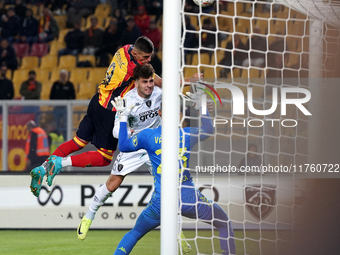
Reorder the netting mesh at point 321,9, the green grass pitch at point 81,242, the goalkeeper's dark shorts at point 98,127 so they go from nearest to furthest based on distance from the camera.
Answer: the netting mesh at point 321,9 < the green grass pitch at point 81,242 < the goalkeeper's dark shorts at point 98,127

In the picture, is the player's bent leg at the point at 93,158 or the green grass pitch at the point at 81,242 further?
the player's bent leg at the point at 93,158

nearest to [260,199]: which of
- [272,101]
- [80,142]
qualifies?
[272,101]

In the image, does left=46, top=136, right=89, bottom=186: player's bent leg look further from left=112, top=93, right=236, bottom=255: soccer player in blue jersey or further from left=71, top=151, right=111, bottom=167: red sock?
left=112, top=93, right=236, bottom=255: soccer player in blue jersey

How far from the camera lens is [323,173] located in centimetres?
290

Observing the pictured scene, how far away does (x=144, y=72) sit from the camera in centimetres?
456

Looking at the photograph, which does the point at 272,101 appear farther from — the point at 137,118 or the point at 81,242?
the point at 81,242

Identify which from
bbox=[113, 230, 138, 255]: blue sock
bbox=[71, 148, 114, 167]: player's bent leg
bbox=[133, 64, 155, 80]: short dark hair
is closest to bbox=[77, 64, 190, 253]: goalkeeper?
bbox=[133, 64, 155, 80]: short dark hair

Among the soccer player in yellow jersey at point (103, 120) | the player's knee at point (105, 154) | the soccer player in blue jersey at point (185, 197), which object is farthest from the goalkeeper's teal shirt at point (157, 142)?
the player's knee at point (105, 154)

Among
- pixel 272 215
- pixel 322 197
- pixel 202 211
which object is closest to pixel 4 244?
pixel 202 211

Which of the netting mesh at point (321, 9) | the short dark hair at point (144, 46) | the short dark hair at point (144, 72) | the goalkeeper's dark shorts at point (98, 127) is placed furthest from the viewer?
the goalkeeper's dark shorts at point (98, 127)

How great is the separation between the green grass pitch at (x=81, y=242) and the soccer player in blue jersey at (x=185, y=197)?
115mm

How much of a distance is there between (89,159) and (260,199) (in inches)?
94.4

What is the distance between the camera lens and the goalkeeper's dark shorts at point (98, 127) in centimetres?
491

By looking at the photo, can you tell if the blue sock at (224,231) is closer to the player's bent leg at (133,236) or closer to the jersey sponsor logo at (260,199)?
the jersey sponsor logo at (260,199)
